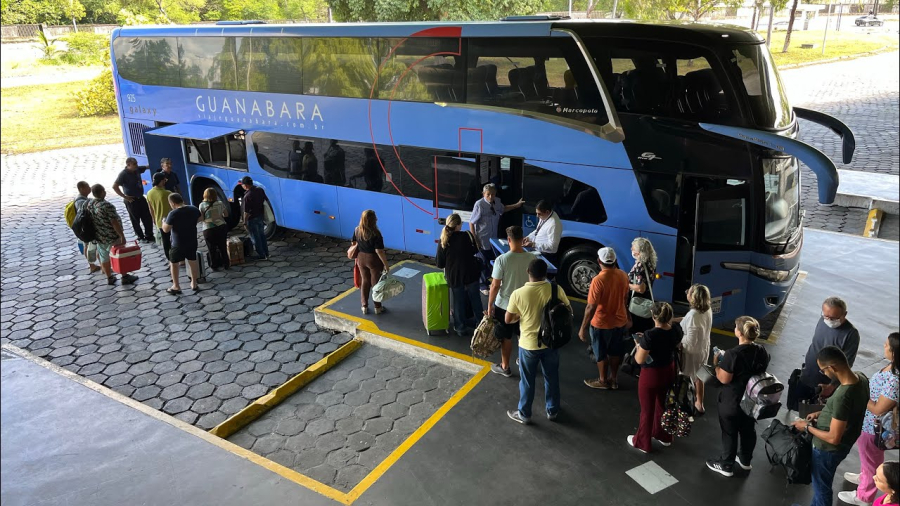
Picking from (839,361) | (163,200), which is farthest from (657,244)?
(163,200)

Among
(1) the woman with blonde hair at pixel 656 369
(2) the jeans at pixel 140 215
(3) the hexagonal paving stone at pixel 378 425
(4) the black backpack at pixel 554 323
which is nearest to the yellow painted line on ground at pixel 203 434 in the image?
(3) the hexagonal paving stone at pixel 378 425

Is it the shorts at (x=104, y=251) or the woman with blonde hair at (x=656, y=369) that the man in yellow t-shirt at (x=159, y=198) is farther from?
the woman with blonde hair at (x=656, y=369)

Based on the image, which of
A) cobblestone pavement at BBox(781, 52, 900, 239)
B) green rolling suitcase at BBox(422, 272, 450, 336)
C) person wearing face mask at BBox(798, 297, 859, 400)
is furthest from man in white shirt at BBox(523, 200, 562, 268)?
cobblestone pavement at BBox(781, 52, 900, 239)

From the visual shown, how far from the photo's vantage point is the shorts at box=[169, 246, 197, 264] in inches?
365

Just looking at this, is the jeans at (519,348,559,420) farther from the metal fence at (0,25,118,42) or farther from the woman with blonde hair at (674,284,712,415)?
the metal fence at (0,25,118,42)

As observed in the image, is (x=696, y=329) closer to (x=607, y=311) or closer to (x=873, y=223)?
(x=607, y=311)

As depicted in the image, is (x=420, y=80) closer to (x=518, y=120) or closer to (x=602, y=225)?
(x=518, y=120)

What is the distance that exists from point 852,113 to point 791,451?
896 inches

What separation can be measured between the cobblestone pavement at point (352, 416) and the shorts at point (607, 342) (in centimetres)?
159

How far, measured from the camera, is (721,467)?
5.29m

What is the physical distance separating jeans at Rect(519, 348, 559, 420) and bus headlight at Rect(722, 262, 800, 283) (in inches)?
115

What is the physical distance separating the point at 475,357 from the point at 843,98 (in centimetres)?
2512

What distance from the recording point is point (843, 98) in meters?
25.2

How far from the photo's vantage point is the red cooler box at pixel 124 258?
375 inches
